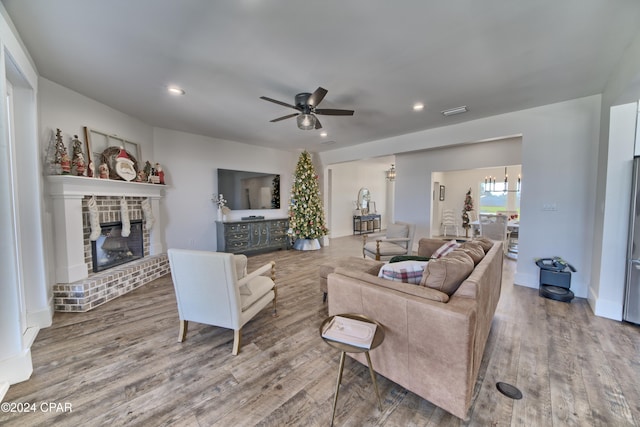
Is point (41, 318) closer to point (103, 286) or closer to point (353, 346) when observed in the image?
point (103, 286)

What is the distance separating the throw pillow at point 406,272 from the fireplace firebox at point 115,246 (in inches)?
153

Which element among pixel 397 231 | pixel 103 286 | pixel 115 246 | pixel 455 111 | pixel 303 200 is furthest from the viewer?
pixel 303 200

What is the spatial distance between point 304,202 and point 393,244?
Result: 2610mm

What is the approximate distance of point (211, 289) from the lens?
2129mm

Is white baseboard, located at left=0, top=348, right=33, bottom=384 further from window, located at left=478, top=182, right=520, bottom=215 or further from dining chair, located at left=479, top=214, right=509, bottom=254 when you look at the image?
window, located at left=478, top=182, right=520, bottom=215

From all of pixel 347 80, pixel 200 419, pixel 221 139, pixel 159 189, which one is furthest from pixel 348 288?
pixel 221 139

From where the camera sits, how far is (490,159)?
5262 millimetres

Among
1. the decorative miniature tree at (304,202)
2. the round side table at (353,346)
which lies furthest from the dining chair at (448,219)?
the round side table at (353,346)

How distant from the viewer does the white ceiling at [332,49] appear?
68.6 inches

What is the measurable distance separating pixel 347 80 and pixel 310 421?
3040 millimetres

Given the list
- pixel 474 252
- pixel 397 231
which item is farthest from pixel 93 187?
pixel 397 231

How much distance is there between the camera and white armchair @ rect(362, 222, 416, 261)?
4141mm

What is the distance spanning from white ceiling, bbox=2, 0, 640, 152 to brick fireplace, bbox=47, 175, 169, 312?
3.96 ft

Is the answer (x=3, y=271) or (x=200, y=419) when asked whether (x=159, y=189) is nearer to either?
(x=3, y=271)
